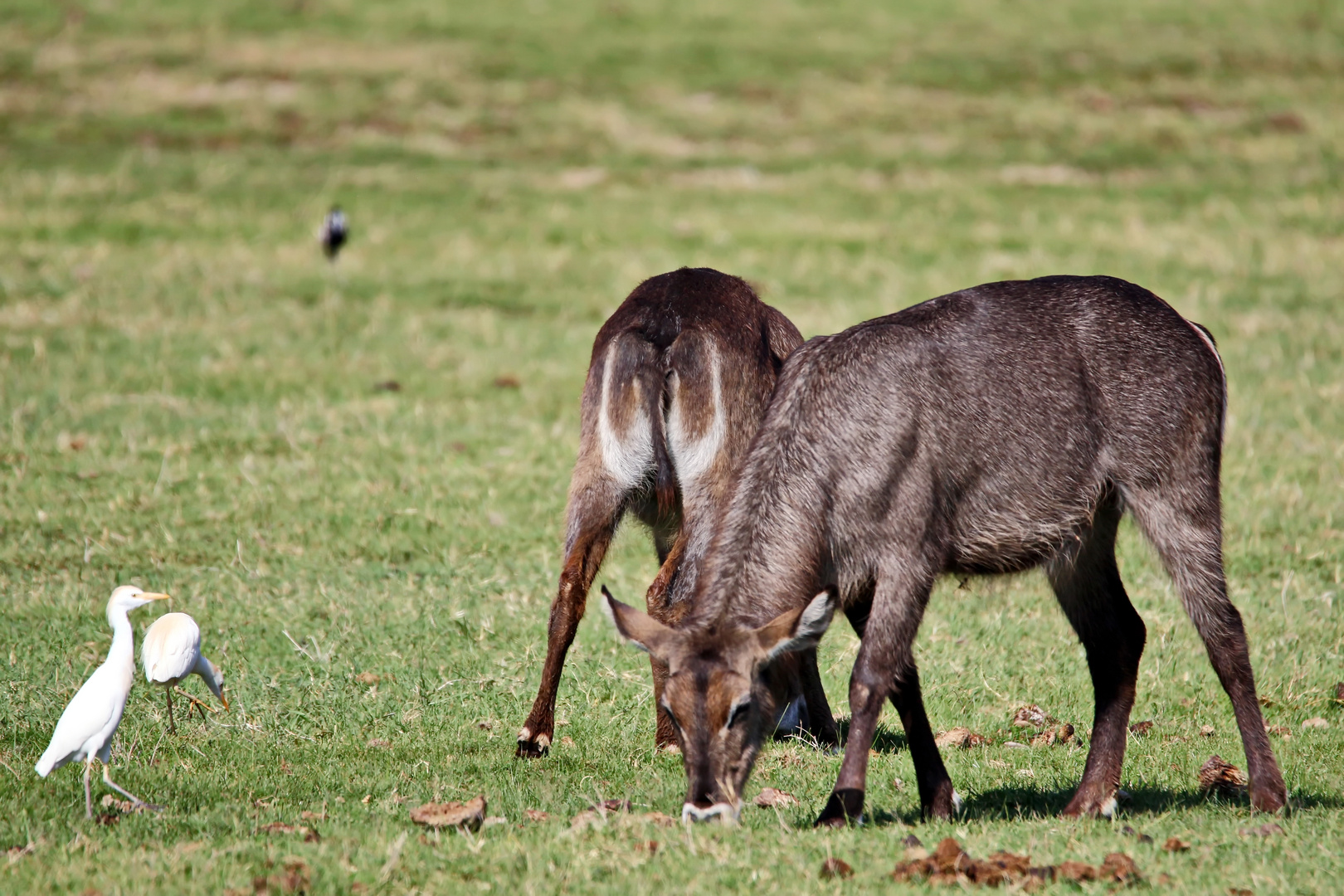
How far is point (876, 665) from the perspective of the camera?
16.2ft

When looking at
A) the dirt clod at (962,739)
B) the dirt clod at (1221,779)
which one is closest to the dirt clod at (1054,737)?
the dirt clod at (962,739)

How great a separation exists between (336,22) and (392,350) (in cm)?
1976

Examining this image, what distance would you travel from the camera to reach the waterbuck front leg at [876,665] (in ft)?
16.2

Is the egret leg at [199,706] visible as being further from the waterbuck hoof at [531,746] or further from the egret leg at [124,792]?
the waterbuck hoof at [531,746]

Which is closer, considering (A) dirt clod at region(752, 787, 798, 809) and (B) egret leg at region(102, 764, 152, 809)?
(B) egret leg at region(102, 764, 152, 809)

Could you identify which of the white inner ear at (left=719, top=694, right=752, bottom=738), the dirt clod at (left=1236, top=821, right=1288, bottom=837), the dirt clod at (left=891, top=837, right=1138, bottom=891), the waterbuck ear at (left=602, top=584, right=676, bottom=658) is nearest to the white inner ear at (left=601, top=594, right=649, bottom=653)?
the waterbuck ear at (left=602, top=584, right=676, bottom=658)

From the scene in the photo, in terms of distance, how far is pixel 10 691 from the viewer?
244 inches

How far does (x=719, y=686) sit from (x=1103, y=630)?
190cm

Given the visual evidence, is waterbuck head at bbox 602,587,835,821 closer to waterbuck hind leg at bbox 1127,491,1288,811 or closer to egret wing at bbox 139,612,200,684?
waterbuck hind leg at bbox 1127,491,1288,811

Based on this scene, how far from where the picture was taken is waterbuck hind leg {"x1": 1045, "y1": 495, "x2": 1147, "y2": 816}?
18.1 feet

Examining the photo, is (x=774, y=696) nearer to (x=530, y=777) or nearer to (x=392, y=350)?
(x=530, y=777)

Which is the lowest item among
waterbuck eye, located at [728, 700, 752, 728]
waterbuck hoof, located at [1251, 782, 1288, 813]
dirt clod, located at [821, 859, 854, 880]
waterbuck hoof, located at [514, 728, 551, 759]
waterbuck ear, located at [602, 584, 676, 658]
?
waterbuck hoof, located at [514, 728, 551, 759]

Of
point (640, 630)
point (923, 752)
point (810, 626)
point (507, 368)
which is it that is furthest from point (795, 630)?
point (507, 368)

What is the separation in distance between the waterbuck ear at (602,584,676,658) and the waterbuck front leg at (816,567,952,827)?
0.68 meters
